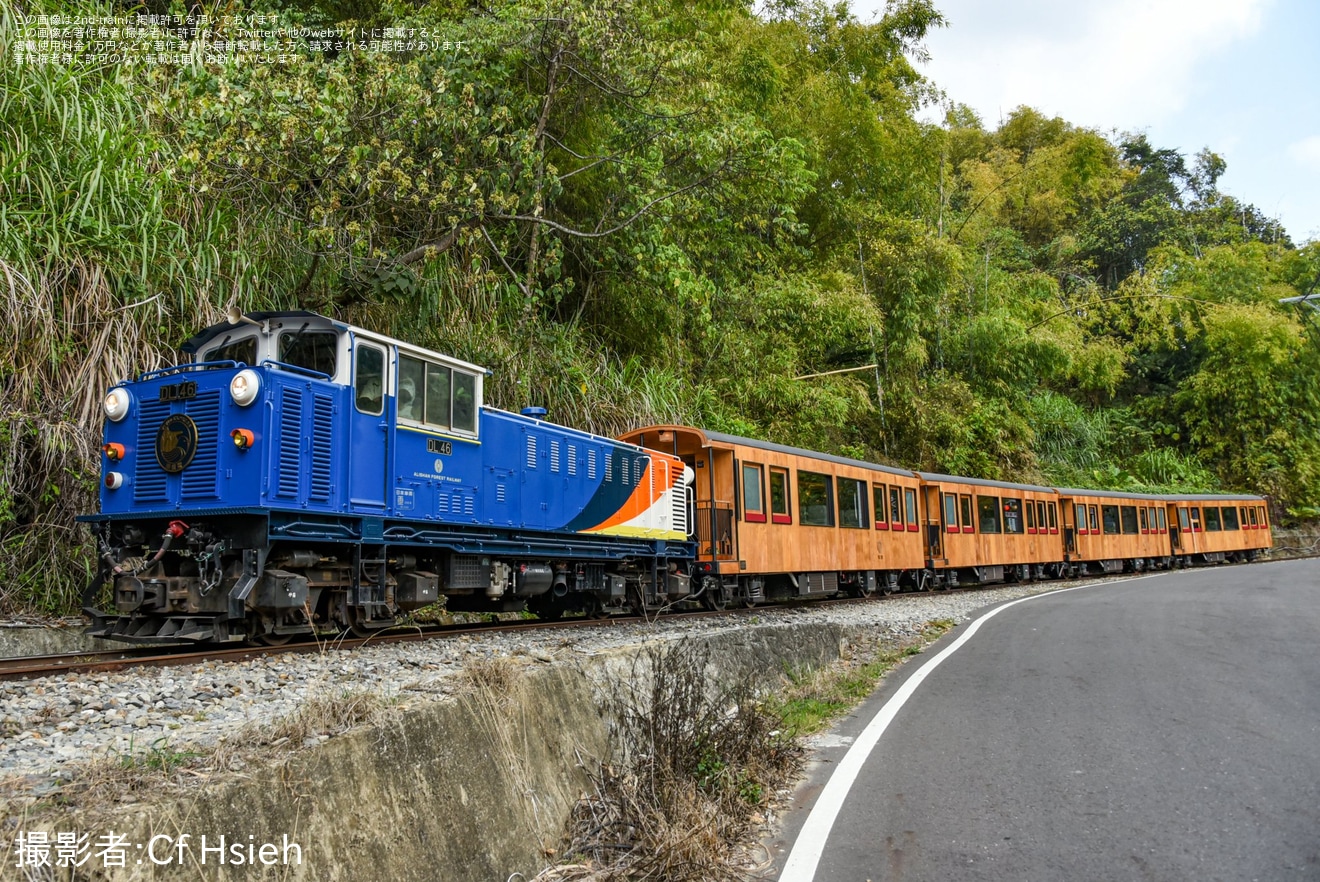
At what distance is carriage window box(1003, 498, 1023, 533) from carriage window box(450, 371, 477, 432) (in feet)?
52.2

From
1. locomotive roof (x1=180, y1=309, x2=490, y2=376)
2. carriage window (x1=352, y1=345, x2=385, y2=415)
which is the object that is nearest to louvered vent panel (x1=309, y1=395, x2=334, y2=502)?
carriage window (x1=352, y1=345, x2=385, y2=415)

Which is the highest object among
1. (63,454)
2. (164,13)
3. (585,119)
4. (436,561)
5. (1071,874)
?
(164,13)

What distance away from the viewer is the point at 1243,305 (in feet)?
122

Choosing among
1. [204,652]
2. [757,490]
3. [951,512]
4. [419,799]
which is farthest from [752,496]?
[419,799]

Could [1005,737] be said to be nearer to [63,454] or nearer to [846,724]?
[846,724]

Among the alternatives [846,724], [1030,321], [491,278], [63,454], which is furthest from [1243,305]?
[63,454]

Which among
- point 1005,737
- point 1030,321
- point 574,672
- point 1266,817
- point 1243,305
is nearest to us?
point 1266,817

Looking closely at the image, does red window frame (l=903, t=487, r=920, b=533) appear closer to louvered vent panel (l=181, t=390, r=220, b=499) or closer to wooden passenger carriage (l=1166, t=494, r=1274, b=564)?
louvered vent panel (l=181, t=390, r=220, b=499)

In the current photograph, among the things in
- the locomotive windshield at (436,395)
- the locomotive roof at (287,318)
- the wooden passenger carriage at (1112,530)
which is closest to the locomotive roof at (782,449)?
the locomotive windshield at (436,395)

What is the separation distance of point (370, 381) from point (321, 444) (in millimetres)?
862

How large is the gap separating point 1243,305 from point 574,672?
1625 inches

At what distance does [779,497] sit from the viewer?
14.0 meters

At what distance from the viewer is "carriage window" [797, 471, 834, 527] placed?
47.6 feet

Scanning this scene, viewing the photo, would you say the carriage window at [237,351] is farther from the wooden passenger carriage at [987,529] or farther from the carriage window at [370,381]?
the wooden passenger carriage at [987,529]
